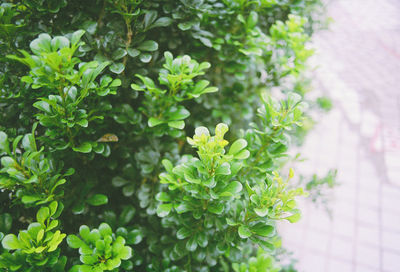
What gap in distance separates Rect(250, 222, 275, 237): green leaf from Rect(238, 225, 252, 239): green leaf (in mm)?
27

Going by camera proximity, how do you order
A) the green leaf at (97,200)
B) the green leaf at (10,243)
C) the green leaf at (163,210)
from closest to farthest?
1. the green leaf at (10,243)
2. the green leaf at (163,210)
3. the green leaf at (97,200)

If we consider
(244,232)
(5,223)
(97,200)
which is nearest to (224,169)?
(244,232)

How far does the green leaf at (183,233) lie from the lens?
4.03 feet

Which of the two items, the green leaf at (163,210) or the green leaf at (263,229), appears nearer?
the green leaf at (263,229)

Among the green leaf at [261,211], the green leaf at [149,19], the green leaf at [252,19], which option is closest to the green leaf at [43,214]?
the green leaf at [261,211]

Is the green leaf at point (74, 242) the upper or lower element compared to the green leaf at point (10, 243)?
lower

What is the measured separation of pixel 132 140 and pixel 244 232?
2.54 feet

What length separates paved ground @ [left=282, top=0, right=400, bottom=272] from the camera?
324 cm

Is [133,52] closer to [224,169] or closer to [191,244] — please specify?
[224,169]

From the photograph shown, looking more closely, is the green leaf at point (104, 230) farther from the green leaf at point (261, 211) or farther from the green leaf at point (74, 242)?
the green leaf at point (261, 211)

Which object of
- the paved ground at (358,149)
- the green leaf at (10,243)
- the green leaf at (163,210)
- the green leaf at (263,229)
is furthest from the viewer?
the paved ground at (358,149)

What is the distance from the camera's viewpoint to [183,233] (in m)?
1.24

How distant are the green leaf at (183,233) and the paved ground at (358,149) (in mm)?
1341

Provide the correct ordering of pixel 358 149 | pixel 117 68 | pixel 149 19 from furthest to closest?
pixel 358 149 < pixel 149 19 < pixel 117 68
